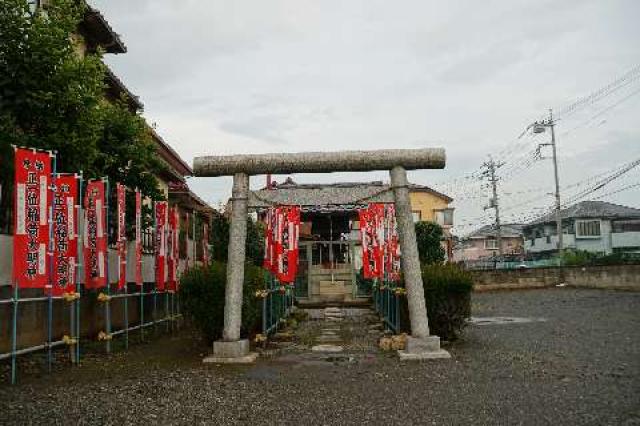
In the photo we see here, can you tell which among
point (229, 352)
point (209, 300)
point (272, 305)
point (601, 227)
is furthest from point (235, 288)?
point (601, 227)

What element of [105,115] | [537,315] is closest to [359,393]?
[105,115]

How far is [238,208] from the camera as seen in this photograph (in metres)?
9.93

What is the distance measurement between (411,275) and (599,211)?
43.4 metres

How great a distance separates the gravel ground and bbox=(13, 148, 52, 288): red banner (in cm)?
152

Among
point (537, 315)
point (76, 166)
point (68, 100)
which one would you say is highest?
point (68, 100)

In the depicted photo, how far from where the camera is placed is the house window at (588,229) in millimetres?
45969

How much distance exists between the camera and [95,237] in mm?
9688

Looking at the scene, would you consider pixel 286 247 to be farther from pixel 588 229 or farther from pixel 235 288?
pixel 588 229

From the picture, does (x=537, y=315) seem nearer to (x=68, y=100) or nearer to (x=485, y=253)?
(x=68, y=100)

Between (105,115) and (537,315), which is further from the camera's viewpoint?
(537,315)

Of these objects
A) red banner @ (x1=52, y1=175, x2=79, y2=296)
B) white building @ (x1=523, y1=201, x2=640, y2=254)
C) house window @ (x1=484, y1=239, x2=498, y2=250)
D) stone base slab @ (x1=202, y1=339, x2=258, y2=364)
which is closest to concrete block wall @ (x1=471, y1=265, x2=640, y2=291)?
white building @ (x1=523, y1=201, x2=640, y2=254)

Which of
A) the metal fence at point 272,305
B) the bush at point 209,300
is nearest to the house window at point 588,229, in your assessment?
the metal fence at point 272,305

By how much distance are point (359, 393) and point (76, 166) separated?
6.70 m

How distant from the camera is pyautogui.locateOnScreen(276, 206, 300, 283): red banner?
38.7 ft
